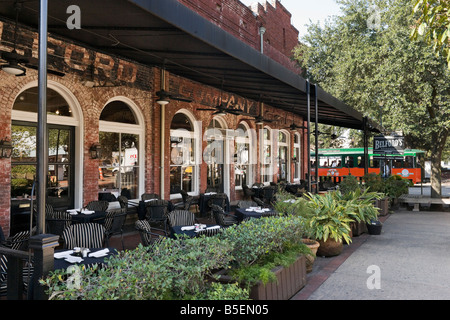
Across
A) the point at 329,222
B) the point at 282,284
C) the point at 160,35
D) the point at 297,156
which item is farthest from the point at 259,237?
the point at 297,156

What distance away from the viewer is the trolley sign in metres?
12.9

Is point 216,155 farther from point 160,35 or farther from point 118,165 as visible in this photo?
point 160,35

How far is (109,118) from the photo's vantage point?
888 cm

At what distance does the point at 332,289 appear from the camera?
4.86 metres

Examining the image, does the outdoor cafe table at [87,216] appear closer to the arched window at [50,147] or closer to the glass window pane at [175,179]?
the arched window at [50,147]

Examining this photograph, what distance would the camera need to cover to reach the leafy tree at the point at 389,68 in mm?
13320

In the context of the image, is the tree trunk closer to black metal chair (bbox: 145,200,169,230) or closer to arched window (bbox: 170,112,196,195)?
arched window (bbox: 170,112,196,195)

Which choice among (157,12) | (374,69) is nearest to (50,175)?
(157,12)

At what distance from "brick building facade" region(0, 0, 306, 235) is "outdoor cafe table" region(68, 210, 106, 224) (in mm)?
1243

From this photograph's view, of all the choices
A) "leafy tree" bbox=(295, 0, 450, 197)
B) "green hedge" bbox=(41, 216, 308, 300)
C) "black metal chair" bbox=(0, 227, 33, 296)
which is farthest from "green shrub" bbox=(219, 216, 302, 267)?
"leafy tree" bbox=(295, 0, 450, 197)

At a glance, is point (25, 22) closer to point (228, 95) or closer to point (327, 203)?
point (327, 203)

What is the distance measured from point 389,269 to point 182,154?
23.3 feet

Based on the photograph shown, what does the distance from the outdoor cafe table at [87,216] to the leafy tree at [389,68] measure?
10.6m
